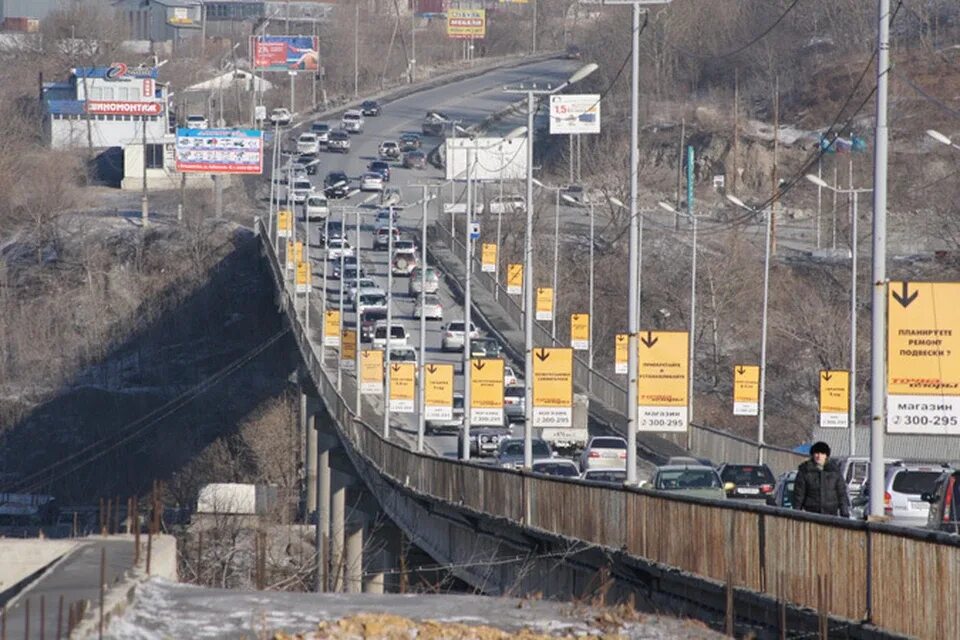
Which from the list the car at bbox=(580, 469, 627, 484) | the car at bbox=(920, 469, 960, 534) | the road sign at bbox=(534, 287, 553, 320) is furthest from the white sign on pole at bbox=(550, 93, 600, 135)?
the car at bbox=(920, 469, 960, 534)

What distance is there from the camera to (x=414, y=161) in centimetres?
14650

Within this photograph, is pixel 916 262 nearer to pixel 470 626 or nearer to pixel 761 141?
pixel 761 141

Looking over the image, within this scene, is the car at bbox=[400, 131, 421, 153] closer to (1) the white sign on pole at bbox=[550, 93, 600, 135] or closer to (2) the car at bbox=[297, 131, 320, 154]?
(2) the car at bbox=[297, 131, 320, 154]

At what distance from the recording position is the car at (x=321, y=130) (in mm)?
156875

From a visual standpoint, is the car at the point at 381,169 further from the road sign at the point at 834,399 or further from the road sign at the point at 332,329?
the road sign at the point at 834,399

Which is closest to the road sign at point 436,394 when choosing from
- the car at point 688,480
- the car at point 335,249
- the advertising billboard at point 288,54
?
the car at point 688,480

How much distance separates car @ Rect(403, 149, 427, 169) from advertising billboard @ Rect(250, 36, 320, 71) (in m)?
30.7

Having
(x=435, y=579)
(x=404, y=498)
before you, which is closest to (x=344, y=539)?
(x=404, y=498)

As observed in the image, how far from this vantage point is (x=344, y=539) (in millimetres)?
58031

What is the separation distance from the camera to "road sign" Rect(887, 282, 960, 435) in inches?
872

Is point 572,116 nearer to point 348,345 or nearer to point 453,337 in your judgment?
point 453,337

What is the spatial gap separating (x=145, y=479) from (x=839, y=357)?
32900 mm

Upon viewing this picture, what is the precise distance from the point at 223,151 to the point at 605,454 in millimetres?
69465

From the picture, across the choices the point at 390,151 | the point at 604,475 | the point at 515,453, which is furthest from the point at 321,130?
the point at 604,475
